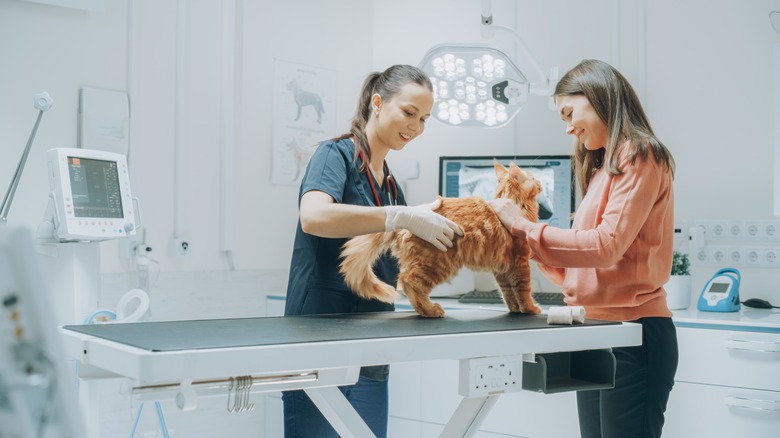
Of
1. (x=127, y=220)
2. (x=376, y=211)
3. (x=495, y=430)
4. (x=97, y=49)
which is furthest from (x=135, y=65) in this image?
(x=495, y=430)

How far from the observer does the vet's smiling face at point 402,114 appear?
5.80ft

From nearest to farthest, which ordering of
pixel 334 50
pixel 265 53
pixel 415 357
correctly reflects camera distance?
pixel 415 357
pixel 265 53
pixel 334 50

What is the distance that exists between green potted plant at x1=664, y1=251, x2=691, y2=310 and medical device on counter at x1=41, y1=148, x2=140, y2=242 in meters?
1.81

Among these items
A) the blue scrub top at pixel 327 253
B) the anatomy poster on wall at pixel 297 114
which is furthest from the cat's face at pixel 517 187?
the anatomy poster on wall at pixel 297 114

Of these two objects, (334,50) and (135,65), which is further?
(334,50)

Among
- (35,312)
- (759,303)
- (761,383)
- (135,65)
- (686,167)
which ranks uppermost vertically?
(135,65)

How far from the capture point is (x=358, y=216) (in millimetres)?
1549

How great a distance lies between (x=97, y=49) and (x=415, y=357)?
6.47 ft

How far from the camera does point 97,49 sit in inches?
106

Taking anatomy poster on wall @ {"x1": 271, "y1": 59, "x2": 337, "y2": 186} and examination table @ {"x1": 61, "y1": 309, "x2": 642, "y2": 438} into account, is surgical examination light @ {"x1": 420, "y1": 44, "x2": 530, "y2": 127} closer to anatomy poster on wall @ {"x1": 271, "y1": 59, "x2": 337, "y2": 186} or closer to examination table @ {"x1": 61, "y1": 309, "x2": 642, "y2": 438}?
examination table @ {"x1": 61, "y1": 309, "x2": 642, "y2": 438}

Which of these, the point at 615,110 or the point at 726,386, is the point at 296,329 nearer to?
the point at 615,110

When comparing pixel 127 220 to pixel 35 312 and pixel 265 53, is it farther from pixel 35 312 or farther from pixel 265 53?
pixel 35 312

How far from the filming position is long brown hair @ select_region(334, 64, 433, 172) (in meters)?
1.79

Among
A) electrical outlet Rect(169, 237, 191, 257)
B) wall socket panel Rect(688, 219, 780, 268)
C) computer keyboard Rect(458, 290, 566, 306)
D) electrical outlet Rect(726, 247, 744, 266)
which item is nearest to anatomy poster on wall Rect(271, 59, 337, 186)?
electrical outlet Rect(169, 237, 191, 257)
